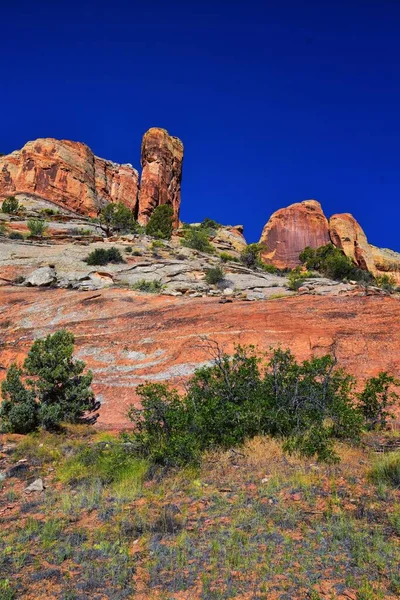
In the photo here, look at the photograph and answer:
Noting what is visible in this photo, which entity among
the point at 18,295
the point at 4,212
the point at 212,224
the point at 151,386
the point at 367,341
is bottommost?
the point at 151,386

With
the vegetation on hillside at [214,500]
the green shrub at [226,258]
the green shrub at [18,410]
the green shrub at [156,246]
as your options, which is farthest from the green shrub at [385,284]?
the green shrub at [18,410]

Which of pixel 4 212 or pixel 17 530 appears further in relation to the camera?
pixel 4 212

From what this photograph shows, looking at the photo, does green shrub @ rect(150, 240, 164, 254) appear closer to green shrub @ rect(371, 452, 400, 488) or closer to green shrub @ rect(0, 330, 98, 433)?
green shrub @ rect(0, 330, 98, 433)

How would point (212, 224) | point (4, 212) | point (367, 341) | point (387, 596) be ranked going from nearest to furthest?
point (387, 596)
point (367, 341)
point (4, 212)
point (212, 224)

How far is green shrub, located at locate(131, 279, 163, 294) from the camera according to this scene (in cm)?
1984

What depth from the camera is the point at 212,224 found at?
68.9 m

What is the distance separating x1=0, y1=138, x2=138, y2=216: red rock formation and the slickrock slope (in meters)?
45.3

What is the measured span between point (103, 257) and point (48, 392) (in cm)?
1668

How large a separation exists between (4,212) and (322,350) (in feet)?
143

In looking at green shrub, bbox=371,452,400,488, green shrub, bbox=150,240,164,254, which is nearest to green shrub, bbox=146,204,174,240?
green shrub, bbox=150,240,164,254

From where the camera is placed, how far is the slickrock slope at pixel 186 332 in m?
11.6

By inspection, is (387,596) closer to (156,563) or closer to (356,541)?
(356,541)

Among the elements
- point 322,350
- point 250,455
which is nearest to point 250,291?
point 322,350

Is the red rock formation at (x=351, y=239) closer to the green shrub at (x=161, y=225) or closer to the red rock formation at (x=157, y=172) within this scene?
the red rock formation at (x=157, y=172)
